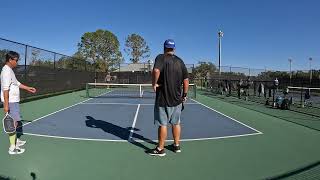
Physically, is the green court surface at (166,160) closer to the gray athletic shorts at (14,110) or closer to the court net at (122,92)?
the gray athletic shorts at (14,110)

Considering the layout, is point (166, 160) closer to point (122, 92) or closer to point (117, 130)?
point (117, 130)

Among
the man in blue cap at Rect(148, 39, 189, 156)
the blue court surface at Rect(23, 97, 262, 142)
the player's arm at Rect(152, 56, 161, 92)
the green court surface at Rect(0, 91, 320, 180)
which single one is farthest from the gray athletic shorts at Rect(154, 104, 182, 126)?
the blue court surface at Rect(23, 97, 262, 142)

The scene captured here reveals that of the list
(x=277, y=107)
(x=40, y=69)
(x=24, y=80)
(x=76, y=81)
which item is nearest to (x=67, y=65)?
(x=76, y=81)

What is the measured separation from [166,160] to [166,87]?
1221 millimetres

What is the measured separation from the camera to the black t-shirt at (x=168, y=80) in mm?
6504

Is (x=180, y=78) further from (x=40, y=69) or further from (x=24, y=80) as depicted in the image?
(x=40, y=69)

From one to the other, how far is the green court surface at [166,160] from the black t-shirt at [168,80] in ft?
3.18

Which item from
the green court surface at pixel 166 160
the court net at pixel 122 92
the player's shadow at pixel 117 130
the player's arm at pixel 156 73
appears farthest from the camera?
the court net at pixel 122 92

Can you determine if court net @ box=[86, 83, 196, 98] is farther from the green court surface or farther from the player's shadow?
the green court surface

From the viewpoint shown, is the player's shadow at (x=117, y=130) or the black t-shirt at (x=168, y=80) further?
the player's shadow at (x=117, y=130)

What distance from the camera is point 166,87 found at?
652cm

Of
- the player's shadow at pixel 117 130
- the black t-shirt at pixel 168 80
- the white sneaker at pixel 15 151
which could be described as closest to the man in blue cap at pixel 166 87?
the black t-shirt at pixel 168 80

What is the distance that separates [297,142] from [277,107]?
30.3 feet

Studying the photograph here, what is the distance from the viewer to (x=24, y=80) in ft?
57.6
